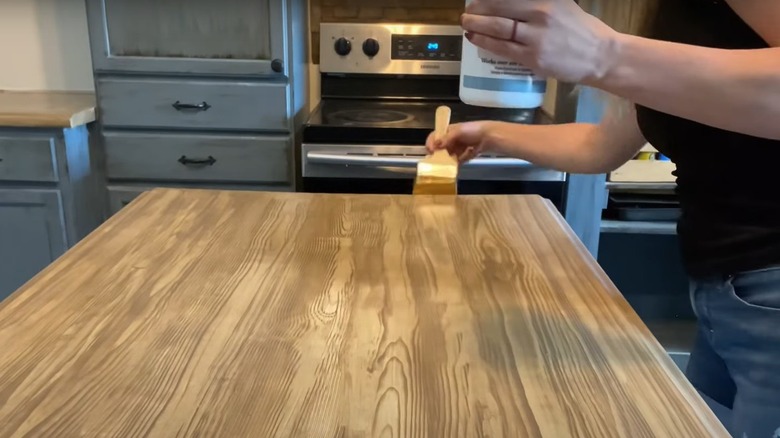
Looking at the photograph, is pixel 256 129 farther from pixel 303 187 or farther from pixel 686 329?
pixel 686 329

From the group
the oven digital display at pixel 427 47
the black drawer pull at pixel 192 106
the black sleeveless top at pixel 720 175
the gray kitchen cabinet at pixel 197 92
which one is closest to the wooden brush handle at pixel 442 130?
the black sleeveless top at pixel 720 175

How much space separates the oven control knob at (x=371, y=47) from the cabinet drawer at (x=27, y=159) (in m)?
1.05

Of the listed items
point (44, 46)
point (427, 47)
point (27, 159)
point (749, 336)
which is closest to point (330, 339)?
point (749, 336)

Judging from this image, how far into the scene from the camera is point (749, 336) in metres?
0.83

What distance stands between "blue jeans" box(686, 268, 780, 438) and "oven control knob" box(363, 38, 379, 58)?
1736 mm

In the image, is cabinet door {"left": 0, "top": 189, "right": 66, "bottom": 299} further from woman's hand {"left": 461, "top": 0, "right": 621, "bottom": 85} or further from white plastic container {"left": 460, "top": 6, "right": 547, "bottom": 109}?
woman's hand {"left": 461, "top": 0, "right": 621, "bottom": 85}

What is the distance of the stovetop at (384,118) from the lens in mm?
2031

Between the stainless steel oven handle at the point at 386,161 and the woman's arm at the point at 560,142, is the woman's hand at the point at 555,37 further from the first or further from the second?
the stainless steel oven handle at the point at 386,161

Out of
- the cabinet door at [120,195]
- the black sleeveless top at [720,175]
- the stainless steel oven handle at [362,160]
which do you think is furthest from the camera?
the cabinet door at [120,195]

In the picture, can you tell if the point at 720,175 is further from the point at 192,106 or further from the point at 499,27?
the point at 192,106

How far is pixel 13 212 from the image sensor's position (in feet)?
7.23

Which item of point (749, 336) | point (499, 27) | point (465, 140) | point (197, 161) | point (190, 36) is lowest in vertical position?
point (197, 161)

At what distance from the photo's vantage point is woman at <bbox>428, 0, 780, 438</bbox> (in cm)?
61

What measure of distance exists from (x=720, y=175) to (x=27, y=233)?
6.78 feet
